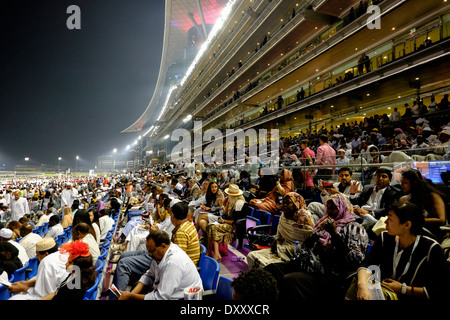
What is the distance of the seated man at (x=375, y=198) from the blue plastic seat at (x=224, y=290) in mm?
2317

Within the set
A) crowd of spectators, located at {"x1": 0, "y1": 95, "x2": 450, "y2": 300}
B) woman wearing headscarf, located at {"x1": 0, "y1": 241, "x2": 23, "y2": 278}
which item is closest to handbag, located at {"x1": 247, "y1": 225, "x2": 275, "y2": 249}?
crowd of spectators, located at {"x1": 0, "y1": 95, "x2": 450, "y2": 300}

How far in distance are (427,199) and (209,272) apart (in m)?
2.79

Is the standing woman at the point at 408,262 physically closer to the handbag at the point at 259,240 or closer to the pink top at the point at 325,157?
the handbag at the point at 259,240

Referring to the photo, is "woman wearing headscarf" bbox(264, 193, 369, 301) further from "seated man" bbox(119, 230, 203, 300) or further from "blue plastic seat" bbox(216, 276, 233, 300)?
"seated man" bbox(119, 230, 203, 300)

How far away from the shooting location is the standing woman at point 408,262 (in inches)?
71.5

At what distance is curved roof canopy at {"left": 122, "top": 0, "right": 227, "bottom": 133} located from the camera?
64.6m

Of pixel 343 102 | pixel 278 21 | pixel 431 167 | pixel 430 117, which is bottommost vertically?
pixel 431 167

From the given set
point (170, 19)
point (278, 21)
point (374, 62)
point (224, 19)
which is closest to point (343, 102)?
point (374, 62)

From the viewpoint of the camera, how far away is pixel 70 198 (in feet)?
43.0

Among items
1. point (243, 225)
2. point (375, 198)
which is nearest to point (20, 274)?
point (243, 225)

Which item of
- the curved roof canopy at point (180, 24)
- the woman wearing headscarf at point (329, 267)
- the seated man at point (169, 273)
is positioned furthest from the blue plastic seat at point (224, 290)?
the curved roof canopy at point (180, 24)
